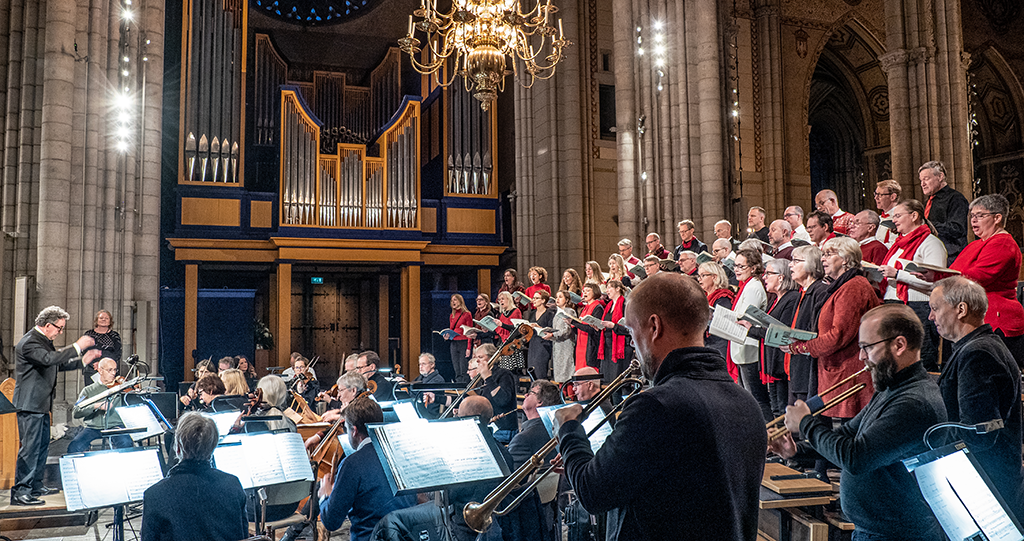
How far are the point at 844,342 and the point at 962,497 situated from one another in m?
2.14

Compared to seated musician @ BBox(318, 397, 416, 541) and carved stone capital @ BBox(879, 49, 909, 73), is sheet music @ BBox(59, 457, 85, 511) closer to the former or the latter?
seated musician @ BBox(318, 397, 416, 541)

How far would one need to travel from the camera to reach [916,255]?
4777 millimetres

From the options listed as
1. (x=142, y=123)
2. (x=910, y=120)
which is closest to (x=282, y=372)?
(x=142, y=123)

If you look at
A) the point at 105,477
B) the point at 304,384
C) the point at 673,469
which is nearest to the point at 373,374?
the point at 304,384

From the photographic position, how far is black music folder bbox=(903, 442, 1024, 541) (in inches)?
80.1

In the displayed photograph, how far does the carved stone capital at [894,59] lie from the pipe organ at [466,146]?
6481 millimetres

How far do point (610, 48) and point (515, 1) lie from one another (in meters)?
5.67

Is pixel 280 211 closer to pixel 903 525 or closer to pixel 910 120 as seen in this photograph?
pixel 910 120

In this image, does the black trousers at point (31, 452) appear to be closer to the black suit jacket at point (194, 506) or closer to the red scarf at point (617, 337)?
the black suit jacket at point (194, 506)

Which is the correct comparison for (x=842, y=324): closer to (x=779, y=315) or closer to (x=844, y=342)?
(x=844, y=342)

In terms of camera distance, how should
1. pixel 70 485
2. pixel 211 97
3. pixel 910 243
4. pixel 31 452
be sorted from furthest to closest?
pixel 211 97 → pixel 31 452 → pixel 910 243 → pixel 70 485

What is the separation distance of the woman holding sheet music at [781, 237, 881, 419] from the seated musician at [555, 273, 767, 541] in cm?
254

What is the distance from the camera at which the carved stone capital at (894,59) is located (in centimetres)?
1012

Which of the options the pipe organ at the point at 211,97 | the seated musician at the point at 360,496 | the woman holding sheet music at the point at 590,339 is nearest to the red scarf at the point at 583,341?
the woman holding sheet music at the point at 590,339
